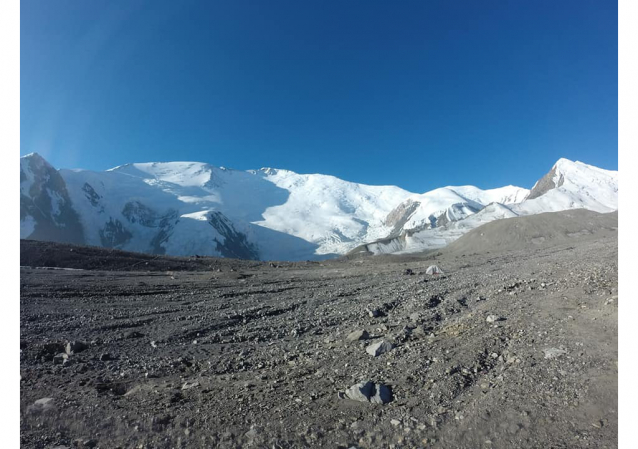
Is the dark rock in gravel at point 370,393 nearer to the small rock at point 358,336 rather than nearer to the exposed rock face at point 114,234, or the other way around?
the small rock at point 358,336

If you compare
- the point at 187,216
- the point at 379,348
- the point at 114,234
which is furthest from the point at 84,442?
the point at 114,234

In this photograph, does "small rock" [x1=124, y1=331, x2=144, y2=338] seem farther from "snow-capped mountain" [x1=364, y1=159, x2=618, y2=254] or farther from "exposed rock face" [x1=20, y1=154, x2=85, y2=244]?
"exposed rock face" [x1=20, y1=154, x2=85, y2=244]

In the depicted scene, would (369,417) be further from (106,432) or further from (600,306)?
(600,306)

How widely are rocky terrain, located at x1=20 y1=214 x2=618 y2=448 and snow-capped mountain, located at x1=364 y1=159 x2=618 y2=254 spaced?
7797 centimetres

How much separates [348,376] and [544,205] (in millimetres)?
131363

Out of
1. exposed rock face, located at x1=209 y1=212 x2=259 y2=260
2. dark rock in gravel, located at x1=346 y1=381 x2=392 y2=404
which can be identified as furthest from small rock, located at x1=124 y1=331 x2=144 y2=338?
exposed rock face, located at x1=209 y1=212 x2=259 y2=260

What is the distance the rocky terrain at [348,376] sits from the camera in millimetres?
4957

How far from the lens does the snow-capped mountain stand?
93650 millimetres

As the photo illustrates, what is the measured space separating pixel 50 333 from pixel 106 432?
7.23 metres

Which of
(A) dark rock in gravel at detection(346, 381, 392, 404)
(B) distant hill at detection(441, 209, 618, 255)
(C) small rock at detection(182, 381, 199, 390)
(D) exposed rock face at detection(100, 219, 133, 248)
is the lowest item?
(C) small rock at detection(182, 381, 199, 390)

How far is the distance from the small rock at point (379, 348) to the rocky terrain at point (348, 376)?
0.04m

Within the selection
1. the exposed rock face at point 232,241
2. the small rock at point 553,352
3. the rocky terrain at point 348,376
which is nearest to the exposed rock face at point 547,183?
the exposed rock face at point 232,241

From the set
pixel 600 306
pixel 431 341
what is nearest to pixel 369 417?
pixel 431 341
